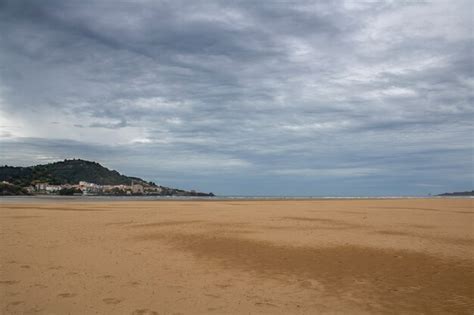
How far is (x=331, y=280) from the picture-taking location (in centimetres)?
906

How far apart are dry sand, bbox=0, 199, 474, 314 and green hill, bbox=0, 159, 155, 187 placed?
130098 millimetres

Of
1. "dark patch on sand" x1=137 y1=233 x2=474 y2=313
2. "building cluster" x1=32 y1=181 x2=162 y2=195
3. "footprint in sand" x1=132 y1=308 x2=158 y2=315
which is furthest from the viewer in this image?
"building cluster" x1=32 y1=181 x2=162 y2=195

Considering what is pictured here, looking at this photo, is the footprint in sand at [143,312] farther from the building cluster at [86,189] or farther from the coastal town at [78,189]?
the building cluster at [86,189]

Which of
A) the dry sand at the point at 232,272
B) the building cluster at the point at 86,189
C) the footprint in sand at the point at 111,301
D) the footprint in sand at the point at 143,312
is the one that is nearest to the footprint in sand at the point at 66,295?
the dry sand at the point at 232,272

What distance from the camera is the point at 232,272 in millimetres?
9664

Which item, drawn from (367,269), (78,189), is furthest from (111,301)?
(78,189)

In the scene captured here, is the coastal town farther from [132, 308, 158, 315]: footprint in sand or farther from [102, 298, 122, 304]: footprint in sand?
[132, 308, 158, 315]: footprint in sand

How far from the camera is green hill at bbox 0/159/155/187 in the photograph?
5340 inches

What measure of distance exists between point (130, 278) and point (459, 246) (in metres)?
12.2

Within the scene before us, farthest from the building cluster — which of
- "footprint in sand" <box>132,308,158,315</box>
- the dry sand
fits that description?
"footprint in sand" <box>132,308,158,315</box>

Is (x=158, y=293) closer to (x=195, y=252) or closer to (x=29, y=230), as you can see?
(x=195, y=252)

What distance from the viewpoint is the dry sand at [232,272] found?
7.16 m

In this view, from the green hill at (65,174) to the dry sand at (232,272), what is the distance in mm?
130098

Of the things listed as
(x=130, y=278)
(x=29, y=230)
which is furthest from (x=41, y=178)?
(x=130, y=278)
